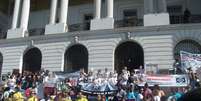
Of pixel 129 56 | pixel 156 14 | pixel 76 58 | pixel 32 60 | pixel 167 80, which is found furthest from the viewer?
pixel 32 60

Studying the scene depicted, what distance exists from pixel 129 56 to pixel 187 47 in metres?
4.63

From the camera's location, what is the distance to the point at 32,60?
31.0 meters

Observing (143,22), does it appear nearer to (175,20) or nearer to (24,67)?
(175,20)

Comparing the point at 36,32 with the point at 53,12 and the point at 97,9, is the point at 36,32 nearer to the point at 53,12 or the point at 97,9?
the point at 53,12

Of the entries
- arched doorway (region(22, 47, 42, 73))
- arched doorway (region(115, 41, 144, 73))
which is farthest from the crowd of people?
arched doorway (region(22, 47, 42, 73))

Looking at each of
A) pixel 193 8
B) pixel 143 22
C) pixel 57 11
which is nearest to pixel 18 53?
pixel 57 11

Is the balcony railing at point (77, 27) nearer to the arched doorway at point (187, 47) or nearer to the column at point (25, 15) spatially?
the column at point (25, 15)

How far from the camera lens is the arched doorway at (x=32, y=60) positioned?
30.6 meters

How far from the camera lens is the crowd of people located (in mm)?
15484

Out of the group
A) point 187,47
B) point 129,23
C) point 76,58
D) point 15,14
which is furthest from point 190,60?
point 15,14

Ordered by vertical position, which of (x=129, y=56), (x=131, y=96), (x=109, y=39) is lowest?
(x=131, y=96)

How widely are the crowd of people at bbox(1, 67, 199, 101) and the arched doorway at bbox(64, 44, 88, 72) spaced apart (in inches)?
172

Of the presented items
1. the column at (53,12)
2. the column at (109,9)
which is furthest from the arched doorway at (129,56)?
the column at (53,12)

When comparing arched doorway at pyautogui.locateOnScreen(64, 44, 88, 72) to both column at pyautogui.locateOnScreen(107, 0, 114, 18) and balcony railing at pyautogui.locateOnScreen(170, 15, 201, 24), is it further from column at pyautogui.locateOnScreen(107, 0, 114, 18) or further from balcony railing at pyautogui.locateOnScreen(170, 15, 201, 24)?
balcony railing at pyautogui.locateOnScreen(170, 15, 201, 24)
